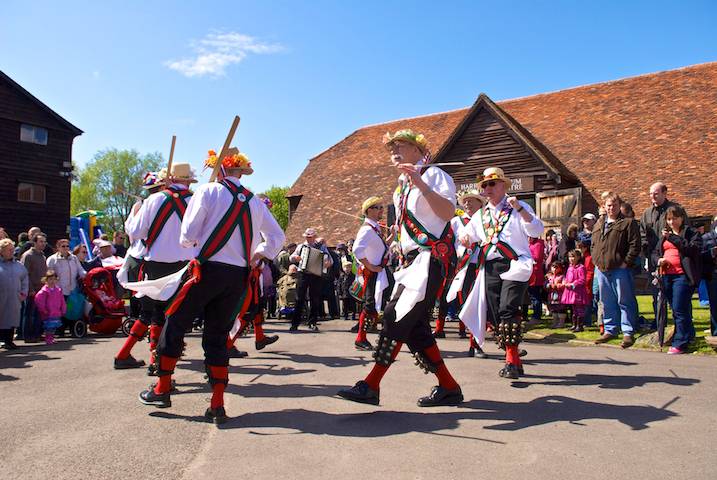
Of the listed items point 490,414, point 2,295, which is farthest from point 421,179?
point 2,295

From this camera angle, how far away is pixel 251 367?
6.97 meters

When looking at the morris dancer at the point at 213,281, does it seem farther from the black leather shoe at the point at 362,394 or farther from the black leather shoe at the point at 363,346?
the black leather shoe at the point at 363,346

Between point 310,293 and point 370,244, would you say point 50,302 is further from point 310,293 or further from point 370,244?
point 370,244

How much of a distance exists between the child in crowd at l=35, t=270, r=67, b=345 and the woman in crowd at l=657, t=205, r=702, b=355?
9088 millimetres

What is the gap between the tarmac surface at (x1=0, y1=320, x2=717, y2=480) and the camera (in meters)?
3.34

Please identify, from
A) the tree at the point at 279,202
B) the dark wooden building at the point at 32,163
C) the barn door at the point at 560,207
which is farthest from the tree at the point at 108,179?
the barn door at the point at 560,207

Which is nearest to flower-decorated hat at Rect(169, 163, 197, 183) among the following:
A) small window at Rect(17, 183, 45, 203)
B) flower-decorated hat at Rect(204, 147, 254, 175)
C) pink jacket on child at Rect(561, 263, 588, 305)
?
flower-decorated hat at Rect(204, 147, 254, 175)

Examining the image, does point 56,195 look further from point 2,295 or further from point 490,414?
→ point 490,414

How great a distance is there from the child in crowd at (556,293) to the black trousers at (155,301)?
23.3 ft

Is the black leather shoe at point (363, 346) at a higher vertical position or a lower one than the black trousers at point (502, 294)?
lower

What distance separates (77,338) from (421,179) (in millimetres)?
7915

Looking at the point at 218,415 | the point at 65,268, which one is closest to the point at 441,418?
the point at 218,415

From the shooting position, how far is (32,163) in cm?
2955

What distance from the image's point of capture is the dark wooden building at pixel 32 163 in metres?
28.7
